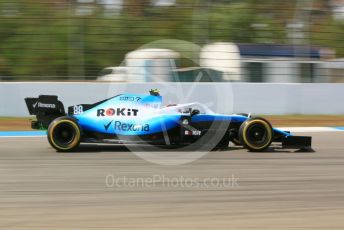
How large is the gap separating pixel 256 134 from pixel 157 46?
7.19 metres

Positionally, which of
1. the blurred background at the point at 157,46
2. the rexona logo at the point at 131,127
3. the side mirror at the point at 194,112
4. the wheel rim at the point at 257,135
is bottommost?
the wheel rim at the point at 257,135

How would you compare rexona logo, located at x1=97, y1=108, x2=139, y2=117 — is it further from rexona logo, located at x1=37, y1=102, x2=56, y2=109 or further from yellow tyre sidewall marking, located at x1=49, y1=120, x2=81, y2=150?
rexona logo, located at x1=37, y1=102, x2=56, y2=109

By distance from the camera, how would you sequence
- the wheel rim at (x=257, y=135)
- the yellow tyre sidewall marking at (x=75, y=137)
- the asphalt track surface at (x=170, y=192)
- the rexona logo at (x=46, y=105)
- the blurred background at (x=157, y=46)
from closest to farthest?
the asphalt track surface at (x=170, y=192)
the yellow tyre sidewall marking at (x=75, y=137)
the wheel rim at (x=257, y=135)
the rexona logo at (x=46, y=105)
the blurred background at (x=157, y=46)

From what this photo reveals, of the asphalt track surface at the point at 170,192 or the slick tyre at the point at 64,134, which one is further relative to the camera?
the slick tyre at the point at 64,134

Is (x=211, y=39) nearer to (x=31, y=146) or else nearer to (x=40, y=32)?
(x=40, y=32)

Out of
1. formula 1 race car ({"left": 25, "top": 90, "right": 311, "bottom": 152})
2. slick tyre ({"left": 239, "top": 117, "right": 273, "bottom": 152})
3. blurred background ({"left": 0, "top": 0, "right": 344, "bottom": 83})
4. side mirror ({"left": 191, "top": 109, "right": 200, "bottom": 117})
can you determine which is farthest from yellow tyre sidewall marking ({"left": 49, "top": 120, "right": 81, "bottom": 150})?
blurred background ({"left": 0, "top": 0, "right": 344, "bottom": 83})

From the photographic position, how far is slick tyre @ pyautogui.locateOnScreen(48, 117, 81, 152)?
830 cm

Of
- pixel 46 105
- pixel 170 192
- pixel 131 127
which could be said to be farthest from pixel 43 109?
pixel 170 192

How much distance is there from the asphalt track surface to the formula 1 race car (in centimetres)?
24

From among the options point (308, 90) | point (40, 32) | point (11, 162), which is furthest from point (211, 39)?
point (11, 162)

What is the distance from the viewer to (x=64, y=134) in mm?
8461

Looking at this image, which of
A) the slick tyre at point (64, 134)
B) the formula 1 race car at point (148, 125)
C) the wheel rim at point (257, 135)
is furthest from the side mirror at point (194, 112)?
the slick tyre at point (64, 134)

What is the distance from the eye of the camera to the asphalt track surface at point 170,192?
4.87 metres

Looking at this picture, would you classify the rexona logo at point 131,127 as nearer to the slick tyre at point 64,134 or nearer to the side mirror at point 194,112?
the slick tyre at point 64,134
